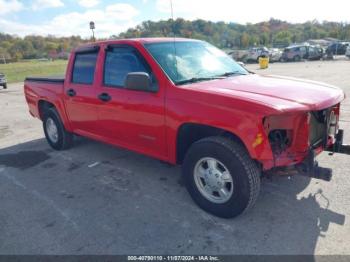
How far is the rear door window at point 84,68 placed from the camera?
4736mm

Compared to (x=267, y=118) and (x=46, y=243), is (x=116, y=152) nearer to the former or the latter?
(x=46, y=243)

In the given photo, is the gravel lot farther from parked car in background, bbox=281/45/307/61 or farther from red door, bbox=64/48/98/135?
parked car in background, bbox=281/45/307/61

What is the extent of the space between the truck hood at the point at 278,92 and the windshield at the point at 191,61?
229mm

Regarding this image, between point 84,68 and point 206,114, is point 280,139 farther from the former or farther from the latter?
point 84,68

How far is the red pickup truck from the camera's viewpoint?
3043 millimetres

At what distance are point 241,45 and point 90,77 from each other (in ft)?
252

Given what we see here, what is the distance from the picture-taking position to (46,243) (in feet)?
10.2

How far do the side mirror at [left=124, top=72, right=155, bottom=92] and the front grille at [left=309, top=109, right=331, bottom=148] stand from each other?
1786mm

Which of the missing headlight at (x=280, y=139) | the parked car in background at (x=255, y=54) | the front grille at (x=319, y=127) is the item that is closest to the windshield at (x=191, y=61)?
the missing headlight at (x=280, y=139)

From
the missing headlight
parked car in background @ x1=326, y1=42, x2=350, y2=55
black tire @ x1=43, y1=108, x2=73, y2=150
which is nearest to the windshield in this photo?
the missing headlight

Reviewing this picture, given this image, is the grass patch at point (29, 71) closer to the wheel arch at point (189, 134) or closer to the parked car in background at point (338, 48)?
the wheel arch at point (189, 134)

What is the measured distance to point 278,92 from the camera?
326 centimetres

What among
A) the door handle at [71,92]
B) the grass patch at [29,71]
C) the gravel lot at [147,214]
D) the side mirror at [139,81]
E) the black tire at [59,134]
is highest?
the side mirror at [139,81]

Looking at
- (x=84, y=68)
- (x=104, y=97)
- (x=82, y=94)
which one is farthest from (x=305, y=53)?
(x=104, y=97)
